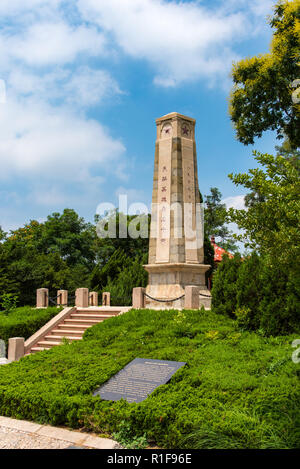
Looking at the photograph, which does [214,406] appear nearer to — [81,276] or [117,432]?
[117,432]

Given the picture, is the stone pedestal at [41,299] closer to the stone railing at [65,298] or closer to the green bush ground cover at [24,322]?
the stone railing at [65,298]

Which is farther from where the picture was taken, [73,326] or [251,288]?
[73,326]

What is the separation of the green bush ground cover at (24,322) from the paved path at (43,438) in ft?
22.9

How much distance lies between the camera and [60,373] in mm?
8562

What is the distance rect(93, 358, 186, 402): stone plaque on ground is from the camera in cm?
692

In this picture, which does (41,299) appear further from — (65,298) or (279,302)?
(279,302)

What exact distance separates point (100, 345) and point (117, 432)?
462cm

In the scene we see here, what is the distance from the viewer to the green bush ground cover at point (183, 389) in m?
5.33

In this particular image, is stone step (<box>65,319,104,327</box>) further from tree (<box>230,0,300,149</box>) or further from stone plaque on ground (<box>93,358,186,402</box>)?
tree (<box>230,0,300,149</box>)

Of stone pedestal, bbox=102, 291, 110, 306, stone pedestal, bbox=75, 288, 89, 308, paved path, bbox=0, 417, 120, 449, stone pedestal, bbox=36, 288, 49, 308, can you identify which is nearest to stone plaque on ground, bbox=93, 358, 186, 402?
paved path, bbox=0, 417, 120, 449

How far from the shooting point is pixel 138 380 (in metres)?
7.41

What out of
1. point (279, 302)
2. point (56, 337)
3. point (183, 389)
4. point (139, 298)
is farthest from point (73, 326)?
point (183, 389)

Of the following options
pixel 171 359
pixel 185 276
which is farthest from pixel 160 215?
pixel 171 359
